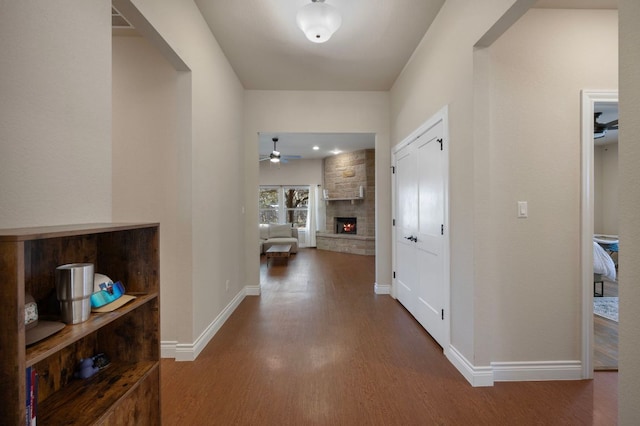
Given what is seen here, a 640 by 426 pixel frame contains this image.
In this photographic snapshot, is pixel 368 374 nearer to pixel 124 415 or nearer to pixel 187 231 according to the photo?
pixel 124 415

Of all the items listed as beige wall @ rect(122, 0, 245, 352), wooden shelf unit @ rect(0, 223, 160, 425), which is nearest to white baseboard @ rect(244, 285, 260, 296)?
beige wall @ rect(122, 0, 245, 352)

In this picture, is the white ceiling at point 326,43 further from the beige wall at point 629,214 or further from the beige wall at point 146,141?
the beige wall at point 629,214

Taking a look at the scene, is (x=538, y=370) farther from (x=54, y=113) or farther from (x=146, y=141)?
(x=146, y=141)

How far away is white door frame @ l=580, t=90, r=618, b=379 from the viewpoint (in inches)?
75.6

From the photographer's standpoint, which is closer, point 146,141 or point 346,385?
point 346,385

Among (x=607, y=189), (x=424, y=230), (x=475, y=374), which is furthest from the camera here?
(x=607, y=189)

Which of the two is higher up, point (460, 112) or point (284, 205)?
point (460, 112)

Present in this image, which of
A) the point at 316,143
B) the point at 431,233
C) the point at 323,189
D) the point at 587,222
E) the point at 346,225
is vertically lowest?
the point at 346,225

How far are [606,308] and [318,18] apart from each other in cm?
436

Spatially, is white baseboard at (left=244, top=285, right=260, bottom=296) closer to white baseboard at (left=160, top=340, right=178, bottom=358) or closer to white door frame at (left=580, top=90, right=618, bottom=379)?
white baseboard at (left=160, top=340, right=178, bottom=358)

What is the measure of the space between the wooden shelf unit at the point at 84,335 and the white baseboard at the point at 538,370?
2186mm

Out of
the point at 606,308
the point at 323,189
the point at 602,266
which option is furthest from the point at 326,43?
the point at 323,189

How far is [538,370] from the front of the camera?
1.94 metres

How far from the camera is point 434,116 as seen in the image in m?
2.44
